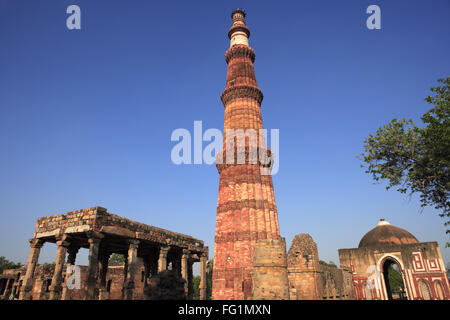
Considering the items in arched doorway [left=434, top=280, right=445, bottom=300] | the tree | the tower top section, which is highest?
the tower top section

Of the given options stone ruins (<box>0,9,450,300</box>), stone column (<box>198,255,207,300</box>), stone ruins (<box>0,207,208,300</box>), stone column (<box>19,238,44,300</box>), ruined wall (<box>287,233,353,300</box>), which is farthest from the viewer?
stone column (<box>198,255,207,300</box>)

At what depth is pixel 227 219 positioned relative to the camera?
19.4 metres

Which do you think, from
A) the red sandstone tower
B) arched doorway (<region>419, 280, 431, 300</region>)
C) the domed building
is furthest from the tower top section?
arched doorway (<region>419, 280, 431, 300</region>)

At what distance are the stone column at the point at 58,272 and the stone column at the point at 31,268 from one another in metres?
0.98

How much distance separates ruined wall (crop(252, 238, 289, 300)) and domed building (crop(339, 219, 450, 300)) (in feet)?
63.1

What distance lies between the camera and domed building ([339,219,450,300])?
23.9m

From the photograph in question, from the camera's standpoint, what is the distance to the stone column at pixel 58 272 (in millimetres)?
11062

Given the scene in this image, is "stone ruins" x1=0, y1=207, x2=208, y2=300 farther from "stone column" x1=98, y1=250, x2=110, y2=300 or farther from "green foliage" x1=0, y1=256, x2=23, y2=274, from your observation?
"green foliage" x1=0, y1=256, x2=23, y2=274

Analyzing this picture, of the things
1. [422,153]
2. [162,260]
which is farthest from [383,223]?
[162,260]

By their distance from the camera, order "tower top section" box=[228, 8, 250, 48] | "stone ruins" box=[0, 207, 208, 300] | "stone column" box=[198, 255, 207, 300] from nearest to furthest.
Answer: "stone ruins" box=[0, 207, 208, 300] → "stone column" box=[198, 255, 207, 300] → "tower top section" box=[228, 8, 250, 48]
